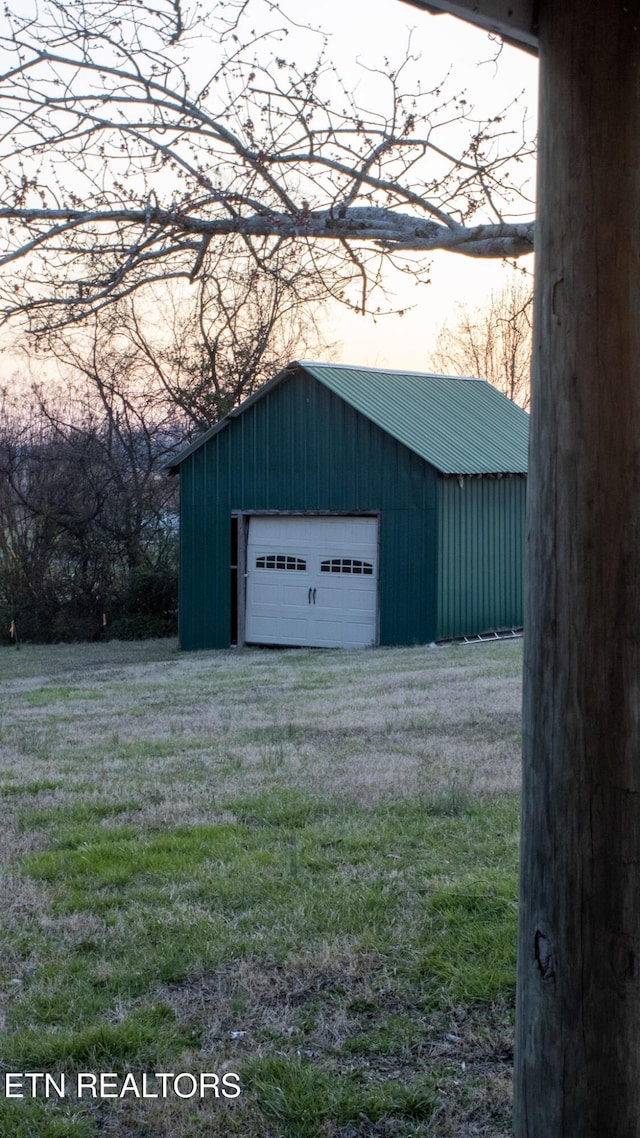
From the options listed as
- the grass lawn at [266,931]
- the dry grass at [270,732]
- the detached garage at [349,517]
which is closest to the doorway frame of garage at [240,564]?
the detached garage at [349,517]

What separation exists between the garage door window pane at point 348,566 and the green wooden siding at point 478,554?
1.62 meters

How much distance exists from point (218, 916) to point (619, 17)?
3.54 m

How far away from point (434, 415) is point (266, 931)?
65.3 ft

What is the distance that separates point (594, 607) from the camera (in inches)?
95.3

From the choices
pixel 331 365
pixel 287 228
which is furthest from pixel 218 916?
pixel 331 365

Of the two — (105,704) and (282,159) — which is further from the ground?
(282,159)

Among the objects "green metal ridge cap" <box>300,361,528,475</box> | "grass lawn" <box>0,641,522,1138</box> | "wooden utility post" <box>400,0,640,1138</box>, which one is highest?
"green metal ridge cap" <box>300,361,528,475</box>

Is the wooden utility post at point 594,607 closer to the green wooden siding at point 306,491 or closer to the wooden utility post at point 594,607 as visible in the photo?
the wooden utility post at point 594,607

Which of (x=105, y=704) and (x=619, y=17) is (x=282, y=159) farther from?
(x=105, y=704)

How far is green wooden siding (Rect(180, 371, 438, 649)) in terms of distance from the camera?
2120 cm

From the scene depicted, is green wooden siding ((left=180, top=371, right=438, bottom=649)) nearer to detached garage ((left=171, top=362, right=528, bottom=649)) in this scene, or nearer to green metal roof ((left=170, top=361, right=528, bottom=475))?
detached garage ((left=171, top=362, right=528, bottom=649))

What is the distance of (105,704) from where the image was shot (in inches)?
494

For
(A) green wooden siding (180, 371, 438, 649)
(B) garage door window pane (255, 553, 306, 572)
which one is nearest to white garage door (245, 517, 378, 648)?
(B) garage door window pane (255, 553, 306, 572)

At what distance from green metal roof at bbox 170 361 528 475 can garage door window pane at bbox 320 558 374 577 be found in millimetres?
2542
